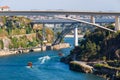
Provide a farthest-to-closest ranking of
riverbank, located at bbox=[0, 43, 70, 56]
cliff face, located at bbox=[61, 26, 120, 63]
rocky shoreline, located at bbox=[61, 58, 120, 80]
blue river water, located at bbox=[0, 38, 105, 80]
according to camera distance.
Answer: riverbank, located at bbox=[0, 43, 70, 56] < cliff face, located at bbox=[61, 26, 120, 63] < blue river water, located at bbox=[0, 38, 105, 80] < rocky shoreline, located at bbox=[61, 58, 120, 80]

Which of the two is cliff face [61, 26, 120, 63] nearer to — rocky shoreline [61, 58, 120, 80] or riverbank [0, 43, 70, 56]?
rocky shoreline [61, 58, 120, 80]

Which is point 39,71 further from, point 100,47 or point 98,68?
point 100,47

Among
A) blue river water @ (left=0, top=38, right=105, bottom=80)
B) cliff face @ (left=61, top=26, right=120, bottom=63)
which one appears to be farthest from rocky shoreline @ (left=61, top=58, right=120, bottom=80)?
cliff face @ (left=61, top=26, right=120, bottom=63)

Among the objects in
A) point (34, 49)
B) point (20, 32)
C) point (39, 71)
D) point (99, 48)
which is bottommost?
point (34, 49)

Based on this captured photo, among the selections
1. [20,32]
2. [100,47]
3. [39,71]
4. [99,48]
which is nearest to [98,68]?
[39,71]

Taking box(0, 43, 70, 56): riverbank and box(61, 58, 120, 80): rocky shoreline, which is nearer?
box(61, 58, 120, 80): rocky shoreline

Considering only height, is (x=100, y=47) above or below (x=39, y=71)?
above

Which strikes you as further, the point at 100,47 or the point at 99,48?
the point at 100,47

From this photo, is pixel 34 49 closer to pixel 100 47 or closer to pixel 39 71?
pixel 100 47

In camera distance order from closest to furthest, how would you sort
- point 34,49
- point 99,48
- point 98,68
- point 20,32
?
point 98,68 < point 99,48 < point 34,49 < point 20,32

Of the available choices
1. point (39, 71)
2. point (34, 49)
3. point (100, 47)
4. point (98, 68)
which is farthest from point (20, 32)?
point (98, 68)

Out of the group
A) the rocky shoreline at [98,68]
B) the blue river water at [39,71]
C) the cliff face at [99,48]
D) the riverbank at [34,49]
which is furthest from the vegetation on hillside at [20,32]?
the rocky shoreline at [98,68]

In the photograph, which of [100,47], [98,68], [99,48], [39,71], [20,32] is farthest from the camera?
[20,32]
